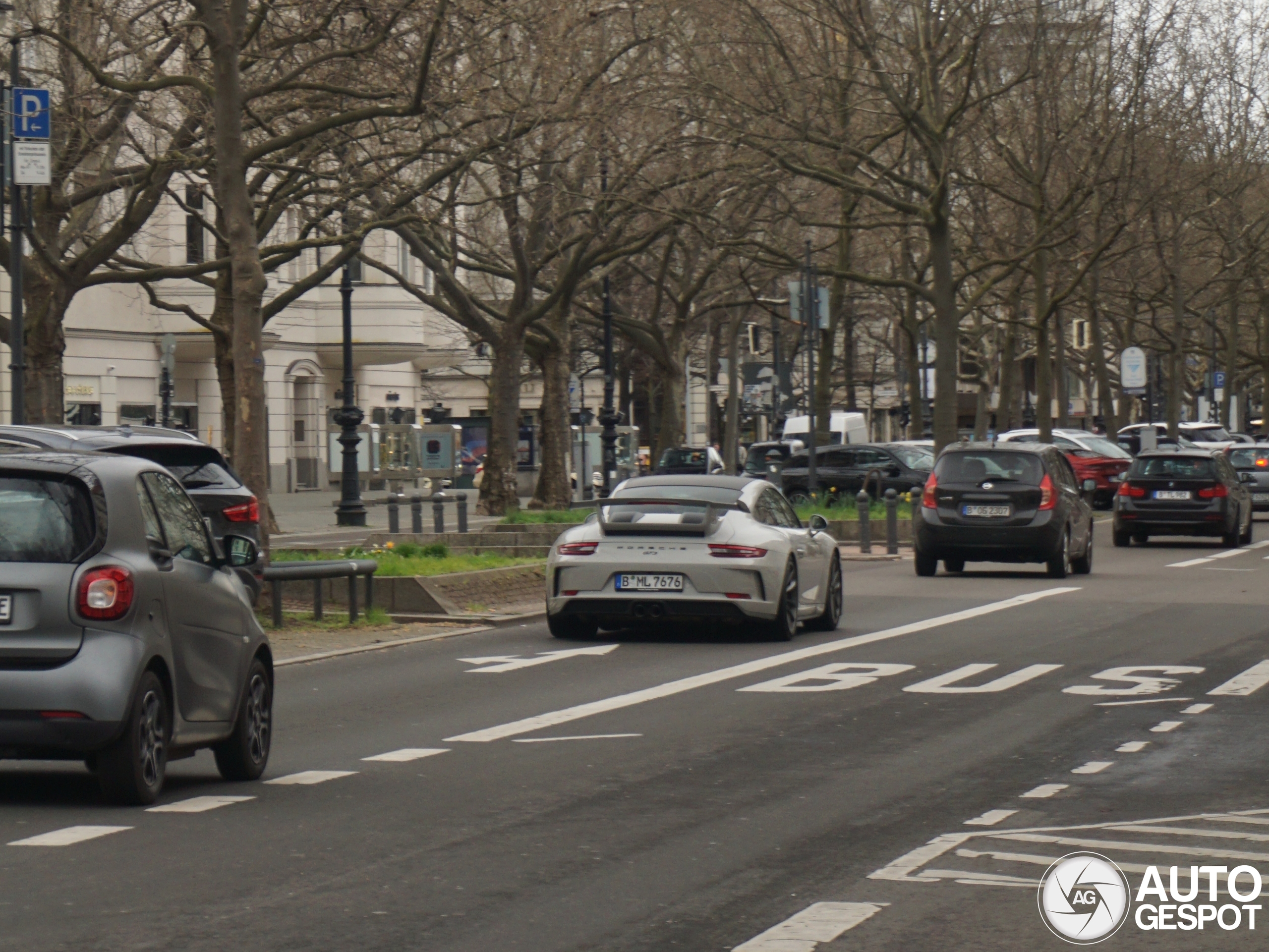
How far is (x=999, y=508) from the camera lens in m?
25.5

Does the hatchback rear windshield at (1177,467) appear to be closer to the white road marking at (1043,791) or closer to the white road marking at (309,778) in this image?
the white road marking at (1043,791)

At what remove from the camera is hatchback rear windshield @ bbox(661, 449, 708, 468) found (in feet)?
168

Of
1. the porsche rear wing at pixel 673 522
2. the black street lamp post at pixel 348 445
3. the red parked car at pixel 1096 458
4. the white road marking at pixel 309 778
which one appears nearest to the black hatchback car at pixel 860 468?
the red parked car at pixel 1096 458

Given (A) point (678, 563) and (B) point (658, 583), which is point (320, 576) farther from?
(A) point (678, 563)

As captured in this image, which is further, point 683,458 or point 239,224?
point 683,458

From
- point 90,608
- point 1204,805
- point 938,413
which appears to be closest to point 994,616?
point 1204,805

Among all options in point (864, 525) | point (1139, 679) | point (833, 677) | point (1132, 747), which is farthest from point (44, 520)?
point (864, 525)

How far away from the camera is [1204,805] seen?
8.84 metres

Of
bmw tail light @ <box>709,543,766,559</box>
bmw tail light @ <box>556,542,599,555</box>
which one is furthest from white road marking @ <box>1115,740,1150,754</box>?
bmw tail light @ <box>556,542,599,555</box>

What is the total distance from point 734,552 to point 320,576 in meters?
3.60

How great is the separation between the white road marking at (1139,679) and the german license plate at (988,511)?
10.3m

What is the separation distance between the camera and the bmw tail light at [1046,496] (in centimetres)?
2542

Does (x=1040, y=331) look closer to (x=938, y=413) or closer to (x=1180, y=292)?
(x=938, y=413)

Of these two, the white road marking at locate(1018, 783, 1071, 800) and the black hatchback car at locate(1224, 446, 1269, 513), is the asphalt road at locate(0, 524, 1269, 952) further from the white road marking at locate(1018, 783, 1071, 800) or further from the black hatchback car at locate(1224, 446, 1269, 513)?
the black hatchback car at locate(1224, 446, 1269, 513)
